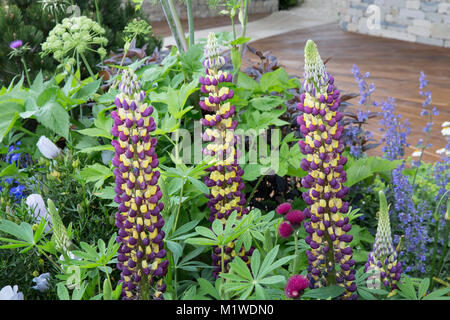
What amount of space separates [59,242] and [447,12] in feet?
25.8

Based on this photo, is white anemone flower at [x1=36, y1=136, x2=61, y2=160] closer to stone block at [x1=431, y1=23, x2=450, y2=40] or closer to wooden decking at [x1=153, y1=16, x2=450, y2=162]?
wooden decking at [x1=153, y1=16, x2=450, y2=162]

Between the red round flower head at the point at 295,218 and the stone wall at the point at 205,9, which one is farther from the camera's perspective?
the stone wall at the point at 205,9

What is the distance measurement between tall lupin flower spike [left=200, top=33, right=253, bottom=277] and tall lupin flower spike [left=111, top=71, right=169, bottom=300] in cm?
20

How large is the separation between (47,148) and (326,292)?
0.89 metres

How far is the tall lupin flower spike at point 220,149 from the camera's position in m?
1.14

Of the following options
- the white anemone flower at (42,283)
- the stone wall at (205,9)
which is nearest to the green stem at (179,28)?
the white anemone flower at (42,283)

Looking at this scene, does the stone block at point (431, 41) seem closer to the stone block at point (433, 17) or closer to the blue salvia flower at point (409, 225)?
the stone block at point (433, 17)

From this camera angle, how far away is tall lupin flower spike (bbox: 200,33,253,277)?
1137 mm

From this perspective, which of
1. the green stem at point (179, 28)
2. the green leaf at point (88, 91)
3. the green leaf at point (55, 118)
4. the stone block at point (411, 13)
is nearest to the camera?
the green leaf at point (55, 118)

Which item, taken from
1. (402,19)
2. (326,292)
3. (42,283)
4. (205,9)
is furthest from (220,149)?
(205,9)

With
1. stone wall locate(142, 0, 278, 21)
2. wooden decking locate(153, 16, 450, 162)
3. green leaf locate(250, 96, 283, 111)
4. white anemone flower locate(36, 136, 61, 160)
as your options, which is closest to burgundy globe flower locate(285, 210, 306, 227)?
green leaf locate(250, 96, 283, 111)

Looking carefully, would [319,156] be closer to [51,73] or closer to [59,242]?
[59,242]

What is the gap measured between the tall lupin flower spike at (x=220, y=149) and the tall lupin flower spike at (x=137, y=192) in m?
0.20
